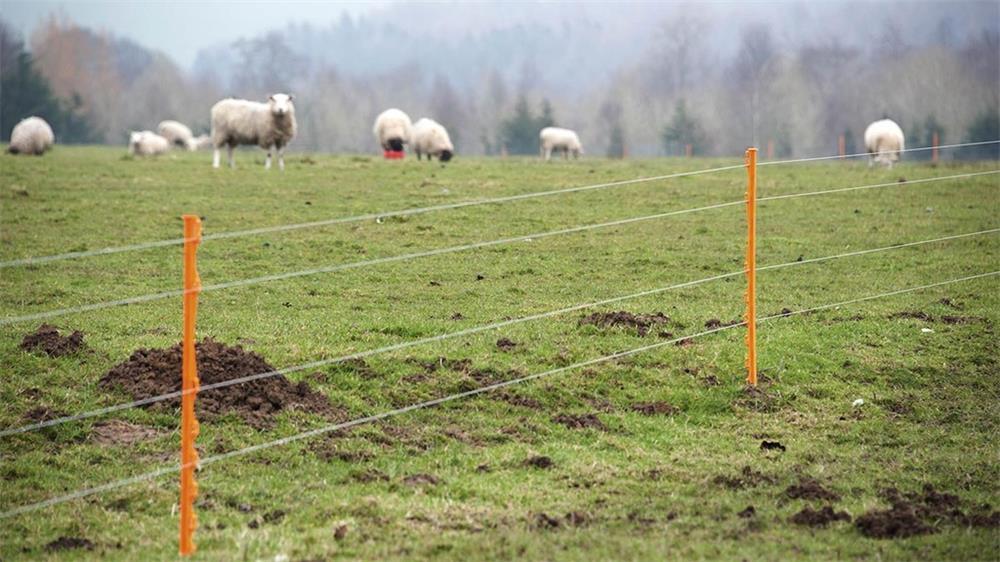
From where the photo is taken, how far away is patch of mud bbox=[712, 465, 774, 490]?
8805 millimetres

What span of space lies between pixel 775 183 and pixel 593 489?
18.8 m

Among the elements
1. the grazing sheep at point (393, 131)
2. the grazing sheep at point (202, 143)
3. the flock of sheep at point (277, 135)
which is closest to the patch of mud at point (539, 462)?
the flock of sheep at point (277, 135)

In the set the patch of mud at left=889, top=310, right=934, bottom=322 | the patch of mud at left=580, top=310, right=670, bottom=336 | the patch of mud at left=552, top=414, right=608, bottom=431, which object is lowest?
the patch of mud at left=552, top=414, right=608, bottom=431

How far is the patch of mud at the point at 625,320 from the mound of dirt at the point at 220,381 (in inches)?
146

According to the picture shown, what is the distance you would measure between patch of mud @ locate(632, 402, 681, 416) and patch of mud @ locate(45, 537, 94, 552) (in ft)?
16.5

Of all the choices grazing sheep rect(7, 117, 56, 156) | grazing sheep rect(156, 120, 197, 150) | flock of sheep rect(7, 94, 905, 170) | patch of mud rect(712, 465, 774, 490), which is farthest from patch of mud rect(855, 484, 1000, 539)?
grazing sheep rect(156, 120, 197, 150)

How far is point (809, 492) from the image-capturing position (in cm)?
855

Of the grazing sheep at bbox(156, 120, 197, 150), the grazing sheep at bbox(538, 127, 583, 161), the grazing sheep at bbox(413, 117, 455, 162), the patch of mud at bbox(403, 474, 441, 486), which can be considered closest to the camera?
the patch of mud at bbox(403, 474, 441, 486)

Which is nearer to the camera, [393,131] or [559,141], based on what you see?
[393,131]

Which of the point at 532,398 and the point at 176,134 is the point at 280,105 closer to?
the point at 532,398

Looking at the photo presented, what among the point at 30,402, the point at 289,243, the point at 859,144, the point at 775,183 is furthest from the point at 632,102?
the point at 30,402

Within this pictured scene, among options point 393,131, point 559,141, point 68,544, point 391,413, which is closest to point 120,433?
point 68,544

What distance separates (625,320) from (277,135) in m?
20.5

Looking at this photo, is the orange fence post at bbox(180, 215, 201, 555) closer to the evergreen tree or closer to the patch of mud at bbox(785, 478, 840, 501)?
the patch of mud at bbox(785, 478, 840, 501)
